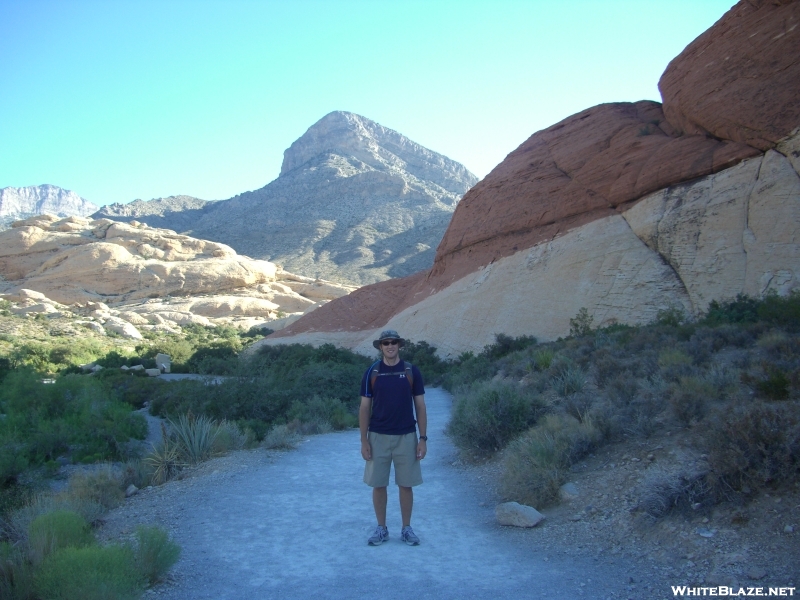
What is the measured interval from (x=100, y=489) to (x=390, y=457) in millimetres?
3613

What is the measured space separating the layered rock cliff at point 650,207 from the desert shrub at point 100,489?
16.2 metres

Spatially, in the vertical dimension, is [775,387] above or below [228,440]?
above

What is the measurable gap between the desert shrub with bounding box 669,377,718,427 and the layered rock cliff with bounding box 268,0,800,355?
11737mm

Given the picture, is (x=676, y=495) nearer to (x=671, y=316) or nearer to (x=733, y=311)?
A: (x=733, y=311)

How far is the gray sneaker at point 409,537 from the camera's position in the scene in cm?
499

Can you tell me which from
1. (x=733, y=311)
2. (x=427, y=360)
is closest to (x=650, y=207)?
(x=733, y=311)

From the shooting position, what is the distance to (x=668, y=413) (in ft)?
21.5

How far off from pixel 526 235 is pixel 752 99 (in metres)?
8.96

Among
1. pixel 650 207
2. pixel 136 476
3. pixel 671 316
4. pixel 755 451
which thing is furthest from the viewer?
pixel 650 207

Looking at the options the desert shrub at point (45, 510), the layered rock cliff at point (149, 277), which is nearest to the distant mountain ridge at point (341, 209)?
the layered rock cliff at point (149, 277)

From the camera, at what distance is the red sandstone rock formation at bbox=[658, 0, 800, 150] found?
17781 mm

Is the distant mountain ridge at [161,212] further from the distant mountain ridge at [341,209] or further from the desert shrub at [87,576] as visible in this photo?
the desert shrub at [87,576]

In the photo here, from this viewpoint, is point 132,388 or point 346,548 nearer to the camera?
point 346,548

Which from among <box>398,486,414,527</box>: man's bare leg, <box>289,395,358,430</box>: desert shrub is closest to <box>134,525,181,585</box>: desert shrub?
<box>398,486,414,527</box>: man's bare leg
